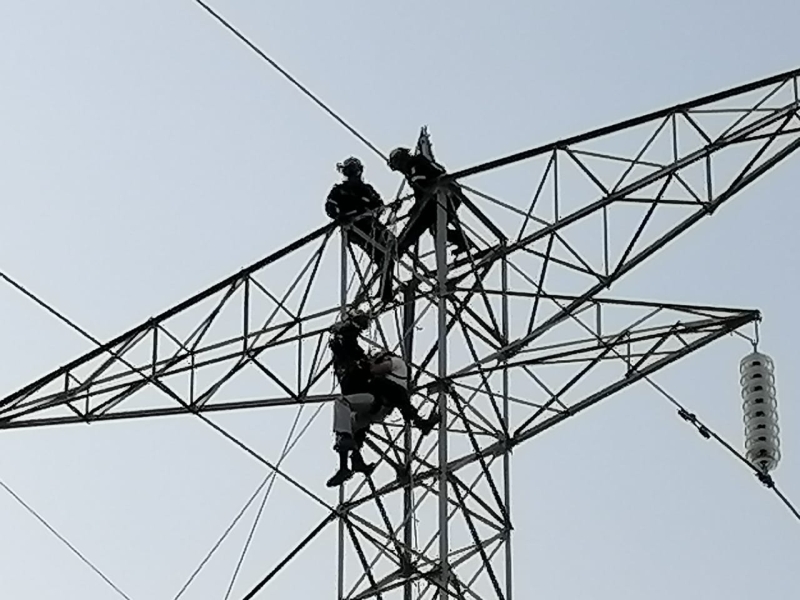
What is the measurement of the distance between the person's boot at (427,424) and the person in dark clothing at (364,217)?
1.14 metres

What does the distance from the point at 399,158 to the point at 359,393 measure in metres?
1.92

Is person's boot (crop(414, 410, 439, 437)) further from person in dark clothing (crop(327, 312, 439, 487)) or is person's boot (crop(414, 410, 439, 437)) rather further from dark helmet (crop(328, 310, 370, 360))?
dark helmet (crop(328, 310, 370, 360))

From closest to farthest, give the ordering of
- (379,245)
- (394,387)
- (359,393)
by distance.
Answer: (394,387) < (359,393) < (379,245)

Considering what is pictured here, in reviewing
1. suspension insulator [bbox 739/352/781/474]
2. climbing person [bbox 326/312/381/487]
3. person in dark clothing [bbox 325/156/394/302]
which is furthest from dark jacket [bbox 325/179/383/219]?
suspension insulator [bbox 739/352/781/474]

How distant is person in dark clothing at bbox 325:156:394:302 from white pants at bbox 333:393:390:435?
989 millimetres

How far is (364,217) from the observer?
23016mm

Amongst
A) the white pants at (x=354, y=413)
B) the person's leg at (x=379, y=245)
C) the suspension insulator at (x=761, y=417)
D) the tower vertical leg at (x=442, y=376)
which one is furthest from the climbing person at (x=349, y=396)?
the suspension insulator at (x=761, y=417)

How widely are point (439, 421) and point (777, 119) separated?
3.53 m

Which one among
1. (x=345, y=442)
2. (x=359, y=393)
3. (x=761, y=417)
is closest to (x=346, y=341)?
(x=359, y=393)

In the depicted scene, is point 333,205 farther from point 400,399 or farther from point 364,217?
point 400,399

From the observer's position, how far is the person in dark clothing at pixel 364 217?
22.9 metres

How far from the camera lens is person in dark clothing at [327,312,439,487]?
22.2 m

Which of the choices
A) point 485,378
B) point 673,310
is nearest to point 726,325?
point 673,310

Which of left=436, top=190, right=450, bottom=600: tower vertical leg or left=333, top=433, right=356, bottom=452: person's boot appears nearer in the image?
left=436, top=190, right=450, bottom=600: tower vertical leg
